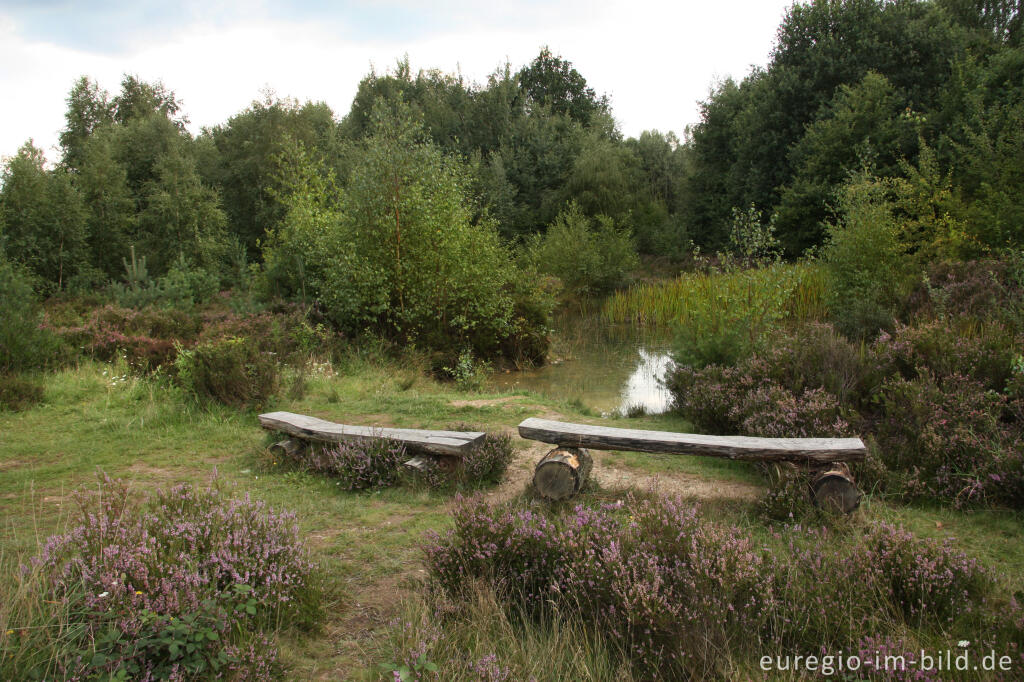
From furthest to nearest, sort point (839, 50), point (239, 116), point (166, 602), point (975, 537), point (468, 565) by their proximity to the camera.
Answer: point (239, 116), point (839, 50), point (975, 537), point (468, 565), point (166, 602)

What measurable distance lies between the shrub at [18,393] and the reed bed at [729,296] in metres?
9.12

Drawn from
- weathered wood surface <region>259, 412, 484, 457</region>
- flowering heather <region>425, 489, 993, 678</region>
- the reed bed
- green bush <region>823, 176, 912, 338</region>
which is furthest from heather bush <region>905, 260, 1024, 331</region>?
weathered wood surface <region>259, 412, 484, 457</region>

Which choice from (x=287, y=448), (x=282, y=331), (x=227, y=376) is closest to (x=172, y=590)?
(x=287, y=448)

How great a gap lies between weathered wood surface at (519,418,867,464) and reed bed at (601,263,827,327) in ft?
13.7

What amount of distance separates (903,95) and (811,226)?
627cm

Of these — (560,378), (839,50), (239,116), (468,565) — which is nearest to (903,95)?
(839,50)

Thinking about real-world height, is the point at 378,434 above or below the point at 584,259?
below

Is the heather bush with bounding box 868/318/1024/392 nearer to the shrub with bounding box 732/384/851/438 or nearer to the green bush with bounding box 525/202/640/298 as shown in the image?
the shrub with bounding box 732/384/851/438

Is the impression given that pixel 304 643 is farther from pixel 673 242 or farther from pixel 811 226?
pixel 673 242

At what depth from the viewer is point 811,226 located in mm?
25297

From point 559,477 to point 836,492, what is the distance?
1919 mm

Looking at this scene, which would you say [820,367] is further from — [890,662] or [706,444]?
[890,662]

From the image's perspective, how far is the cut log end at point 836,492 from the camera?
4.28m

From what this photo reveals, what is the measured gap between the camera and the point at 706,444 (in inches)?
189
